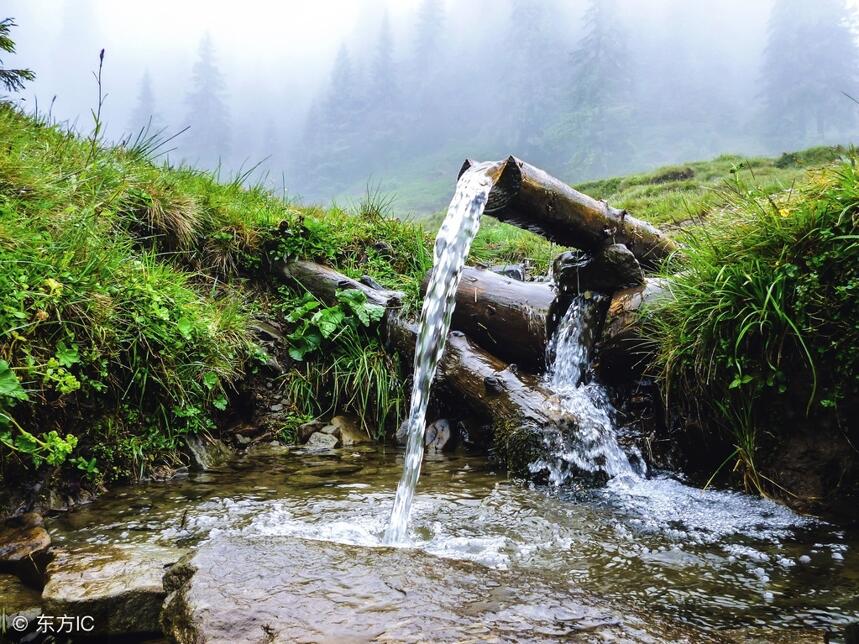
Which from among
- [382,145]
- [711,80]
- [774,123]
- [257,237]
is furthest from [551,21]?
[257,237]

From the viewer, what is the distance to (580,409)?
3.86m

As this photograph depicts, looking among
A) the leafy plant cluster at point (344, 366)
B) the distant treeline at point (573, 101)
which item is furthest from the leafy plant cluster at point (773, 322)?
the distant treeline at point (573, 101)

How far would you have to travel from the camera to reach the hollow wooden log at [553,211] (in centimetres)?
394

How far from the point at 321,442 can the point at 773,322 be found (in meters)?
3.38

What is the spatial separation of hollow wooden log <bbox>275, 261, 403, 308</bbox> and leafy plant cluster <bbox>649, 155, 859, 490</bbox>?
2.63 metres

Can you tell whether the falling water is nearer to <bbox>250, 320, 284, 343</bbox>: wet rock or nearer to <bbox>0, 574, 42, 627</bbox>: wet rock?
<bbox>250, 320, 284, 343</bbox>: wet rock

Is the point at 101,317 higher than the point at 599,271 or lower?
lower

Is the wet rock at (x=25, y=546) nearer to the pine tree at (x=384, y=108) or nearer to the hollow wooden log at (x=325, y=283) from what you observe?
the hollow wooden log at (x=325, y=283)

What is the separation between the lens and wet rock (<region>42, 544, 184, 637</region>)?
6.34 ft

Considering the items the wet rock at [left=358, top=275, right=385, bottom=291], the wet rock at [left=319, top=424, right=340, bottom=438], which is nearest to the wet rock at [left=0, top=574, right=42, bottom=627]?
the wet rock at [left=319, top=424, right=340, bottom=438]

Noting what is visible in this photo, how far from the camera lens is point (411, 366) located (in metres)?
4.85

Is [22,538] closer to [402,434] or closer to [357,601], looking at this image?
[357,601]

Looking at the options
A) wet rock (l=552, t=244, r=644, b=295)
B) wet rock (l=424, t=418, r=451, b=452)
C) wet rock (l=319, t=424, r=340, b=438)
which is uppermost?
wet rock (l=552, t=244, r=644, b=295)

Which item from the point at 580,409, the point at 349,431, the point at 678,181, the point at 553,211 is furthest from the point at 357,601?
the point at 678,181
